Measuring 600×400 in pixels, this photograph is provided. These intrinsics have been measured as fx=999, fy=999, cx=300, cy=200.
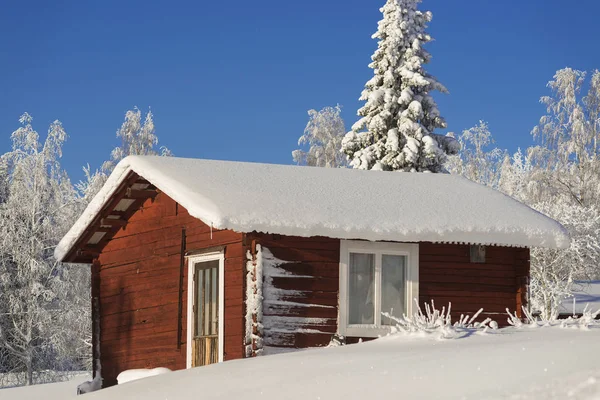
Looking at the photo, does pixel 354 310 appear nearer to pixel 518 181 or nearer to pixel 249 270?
pixel 249 270

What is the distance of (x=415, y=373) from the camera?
9953mm

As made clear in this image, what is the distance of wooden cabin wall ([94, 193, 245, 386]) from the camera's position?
17.3 m

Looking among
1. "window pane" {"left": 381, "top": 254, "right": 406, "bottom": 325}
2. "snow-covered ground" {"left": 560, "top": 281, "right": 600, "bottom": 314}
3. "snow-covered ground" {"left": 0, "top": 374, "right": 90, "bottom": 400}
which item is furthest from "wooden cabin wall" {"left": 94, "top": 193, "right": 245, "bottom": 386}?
"snow-covered ground" {"left": 560, "top": 281, "right": 600, "bottom": 314}

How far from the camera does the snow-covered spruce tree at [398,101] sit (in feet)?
115

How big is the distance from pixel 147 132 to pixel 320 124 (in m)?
8.65

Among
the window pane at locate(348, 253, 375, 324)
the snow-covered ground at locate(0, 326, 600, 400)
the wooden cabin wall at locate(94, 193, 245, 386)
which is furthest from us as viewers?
the window pane at locate(348, 253, 375, 324)

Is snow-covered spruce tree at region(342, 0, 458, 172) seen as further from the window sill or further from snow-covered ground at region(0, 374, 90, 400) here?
the window sill

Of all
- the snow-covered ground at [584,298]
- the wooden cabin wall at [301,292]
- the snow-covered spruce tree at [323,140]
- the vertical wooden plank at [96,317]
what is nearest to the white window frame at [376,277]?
the wooden cabin wall at [301,292]

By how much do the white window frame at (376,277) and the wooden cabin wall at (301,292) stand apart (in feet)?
0.40

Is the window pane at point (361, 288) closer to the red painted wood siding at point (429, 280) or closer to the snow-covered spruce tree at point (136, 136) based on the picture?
the red painted wood siding at point (429, 280)

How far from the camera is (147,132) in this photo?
43.2m

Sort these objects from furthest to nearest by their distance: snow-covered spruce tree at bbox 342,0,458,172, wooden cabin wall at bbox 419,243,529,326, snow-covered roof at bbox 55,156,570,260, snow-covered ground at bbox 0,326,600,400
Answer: snow-covered spruce tree at bbox 342,0,458,172 → wooden cabin wall at bbox 419,243,529,326 → snow-covered roof at bbox 55,156,570,260 → snow-covered ground at bbox 0,326,600,400

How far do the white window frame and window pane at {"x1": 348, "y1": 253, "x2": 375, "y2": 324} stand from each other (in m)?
0.09

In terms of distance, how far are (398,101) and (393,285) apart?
18231mm
